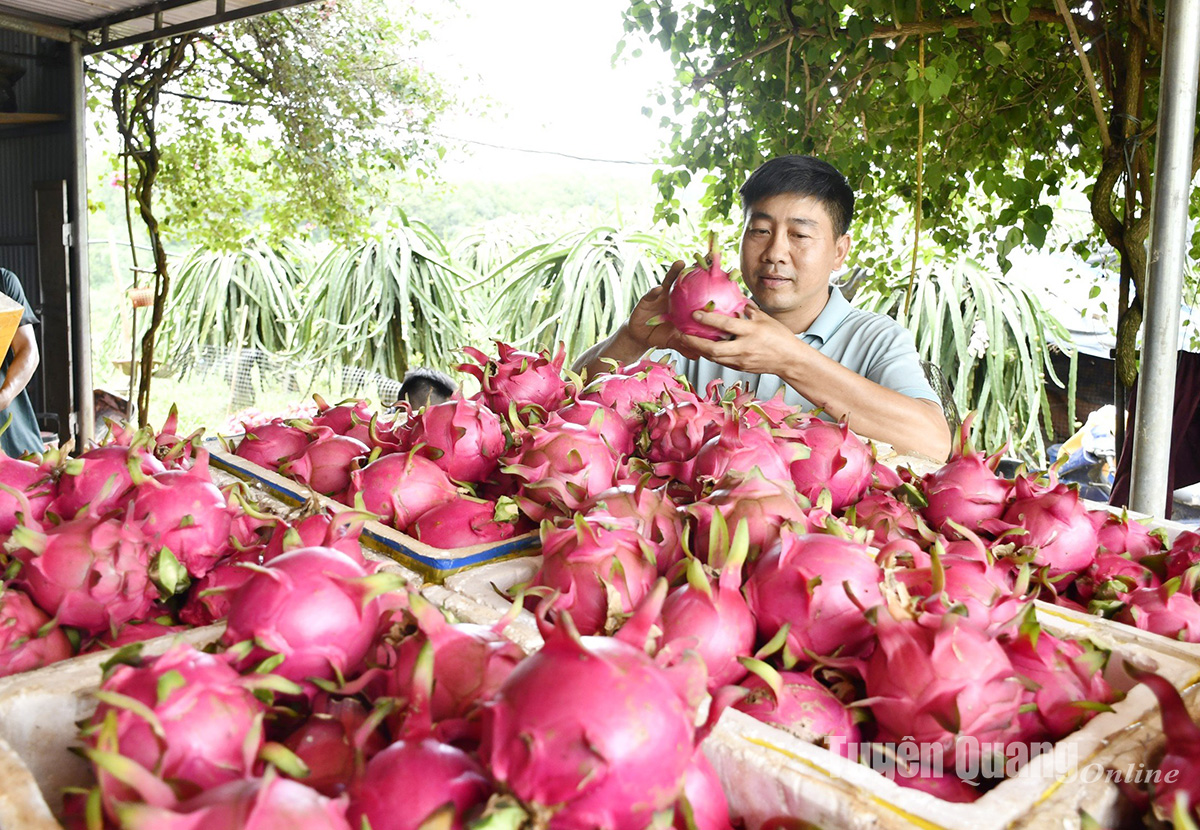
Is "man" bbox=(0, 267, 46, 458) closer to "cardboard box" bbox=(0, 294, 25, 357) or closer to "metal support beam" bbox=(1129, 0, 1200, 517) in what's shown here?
"cardboard box" bbox=(0, 294, 25, 357)

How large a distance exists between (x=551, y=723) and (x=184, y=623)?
0.58m

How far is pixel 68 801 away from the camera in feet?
1.96

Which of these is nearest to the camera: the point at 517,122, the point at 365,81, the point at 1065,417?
the point at 1065,417

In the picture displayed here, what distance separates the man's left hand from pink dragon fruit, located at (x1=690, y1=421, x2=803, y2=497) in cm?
58

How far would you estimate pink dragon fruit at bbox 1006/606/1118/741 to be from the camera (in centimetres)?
70

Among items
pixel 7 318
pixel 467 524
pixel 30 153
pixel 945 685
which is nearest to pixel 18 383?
pixel 30 153

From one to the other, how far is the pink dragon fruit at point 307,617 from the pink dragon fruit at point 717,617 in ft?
0.82

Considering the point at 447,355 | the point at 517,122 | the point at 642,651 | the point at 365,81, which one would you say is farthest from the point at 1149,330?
the point at 517,122

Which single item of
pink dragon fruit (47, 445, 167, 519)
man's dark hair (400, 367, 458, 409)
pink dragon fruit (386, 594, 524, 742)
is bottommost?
man's dark hair (400, 367, 458, 409)

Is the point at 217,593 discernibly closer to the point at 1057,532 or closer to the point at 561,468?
the point at 561,468

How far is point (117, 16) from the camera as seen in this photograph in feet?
12.8

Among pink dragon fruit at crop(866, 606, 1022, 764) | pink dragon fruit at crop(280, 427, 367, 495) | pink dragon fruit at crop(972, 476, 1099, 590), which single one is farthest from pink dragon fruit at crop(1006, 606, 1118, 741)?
pink dragon fruit at crop(280, 427, 367, 495)

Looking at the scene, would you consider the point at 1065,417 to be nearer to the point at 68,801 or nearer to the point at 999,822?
the point at 999,822

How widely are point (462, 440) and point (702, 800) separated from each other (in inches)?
27.6
